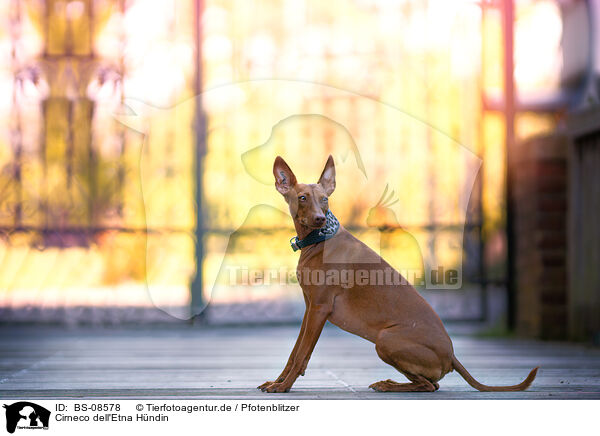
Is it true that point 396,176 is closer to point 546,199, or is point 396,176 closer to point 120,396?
point 546,199

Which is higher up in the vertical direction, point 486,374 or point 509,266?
point 509,266

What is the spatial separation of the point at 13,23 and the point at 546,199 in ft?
15.5

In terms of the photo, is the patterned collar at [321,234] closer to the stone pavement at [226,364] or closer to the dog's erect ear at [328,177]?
the dog's erect ear at [328,177]

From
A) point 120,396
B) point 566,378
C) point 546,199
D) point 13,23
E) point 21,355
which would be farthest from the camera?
point 13,23

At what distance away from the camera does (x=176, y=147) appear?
260 inches

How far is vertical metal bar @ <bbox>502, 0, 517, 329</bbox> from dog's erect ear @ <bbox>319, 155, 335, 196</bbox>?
11.0 ft

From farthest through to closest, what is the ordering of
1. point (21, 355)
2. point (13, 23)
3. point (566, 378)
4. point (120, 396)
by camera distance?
point (13, 23) < point (21, 355) < point (566, 378) < point (120, 396)

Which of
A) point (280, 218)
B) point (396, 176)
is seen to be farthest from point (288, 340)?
point (396, 176)

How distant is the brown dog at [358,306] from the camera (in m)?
3.27

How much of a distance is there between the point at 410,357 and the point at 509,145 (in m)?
3.65

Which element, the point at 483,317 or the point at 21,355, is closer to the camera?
the point at 21,355

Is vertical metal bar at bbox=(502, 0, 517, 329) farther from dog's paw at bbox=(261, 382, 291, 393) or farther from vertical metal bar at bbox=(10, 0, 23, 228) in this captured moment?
vertical metal bar at bbox=(10, 0, 23, 228)

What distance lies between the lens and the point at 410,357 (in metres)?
3.26

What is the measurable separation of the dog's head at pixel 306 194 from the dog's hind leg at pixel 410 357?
580mm
